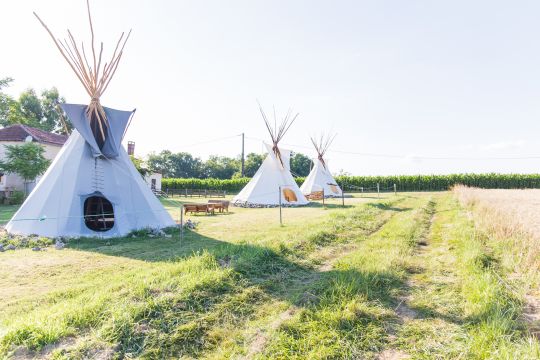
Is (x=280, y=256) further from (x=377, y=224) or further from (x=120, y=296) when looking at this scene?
(x=377, y=224)

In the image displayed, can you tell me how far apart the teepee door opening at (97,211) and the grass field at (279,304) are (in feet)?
9.61

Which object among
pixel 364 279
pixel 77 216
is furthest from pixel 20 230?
pixel 364 279

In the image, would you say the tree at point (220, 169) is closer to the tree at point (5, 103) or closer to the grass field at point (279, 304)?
the tree at point (5, 103)

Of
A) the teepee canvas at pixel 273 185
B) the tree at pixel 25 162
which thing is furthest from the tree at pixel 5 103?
the teepee canvas at pixel 273 185

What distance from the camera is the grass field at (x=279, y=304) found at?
8.61ft

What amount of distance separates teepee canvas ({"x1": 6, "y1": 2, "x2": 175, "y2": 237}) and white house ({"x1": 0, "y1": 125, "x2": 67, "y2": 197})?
15027mm

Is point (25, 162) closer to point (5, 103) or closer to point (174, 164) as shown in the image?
point (5, 103)

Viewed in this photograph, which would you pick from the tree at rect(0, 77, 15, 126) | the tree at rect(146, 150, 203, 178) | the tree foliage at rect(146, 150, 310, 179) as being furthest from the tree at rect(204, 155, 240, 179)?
the tree at rect(0, 77, 15, 126)

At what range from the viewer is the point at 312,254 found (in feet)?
18.5

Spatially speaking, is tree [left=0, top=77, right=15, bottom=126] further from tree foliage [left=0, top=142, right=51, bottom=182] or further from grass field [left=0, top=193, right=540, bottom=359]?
grass field [left=0, top=193, right=540, bottom=359]

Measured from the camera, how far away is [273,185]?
17.9 meters

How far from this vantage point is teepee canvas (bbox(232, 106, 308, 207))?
17.4 metres

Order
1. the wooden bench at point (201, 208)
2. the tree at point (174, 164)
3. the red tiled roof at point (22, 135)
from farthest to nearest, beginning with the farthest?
the tree at point (174, 164) < the red tiled roof at point (22, 135) < the wooden bench at point (201, 208)

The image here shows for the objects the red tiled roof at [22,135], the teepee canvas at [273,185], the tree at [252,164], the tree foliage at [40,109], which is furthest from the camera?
the tree at [252,164]
